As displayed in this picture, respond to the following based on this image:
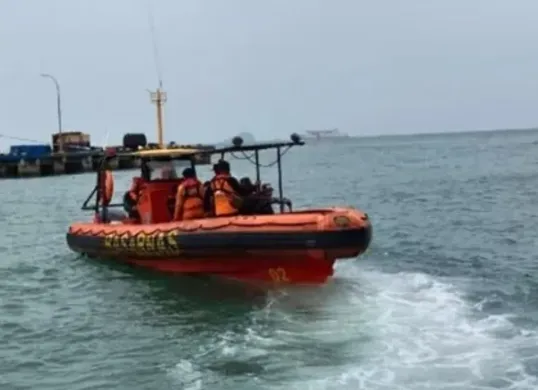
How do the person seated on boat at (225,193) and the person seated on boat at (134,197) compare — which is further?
the person seated on boat at (134,197)

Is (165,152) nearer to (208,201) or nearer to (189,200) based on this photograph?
(189,200)

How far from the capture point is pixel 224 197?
12.9 meters

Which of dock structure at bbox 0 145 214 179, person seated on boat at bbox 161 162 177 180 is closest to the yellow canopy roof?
person seated on boat at bbox 161 162 177 180

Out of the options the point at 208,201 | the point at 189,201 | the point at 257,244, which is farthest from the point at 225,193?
the point at 257,244

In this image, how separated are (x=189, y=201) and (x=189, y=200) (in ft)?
0.07

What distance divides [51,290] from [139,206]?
7.26 ft

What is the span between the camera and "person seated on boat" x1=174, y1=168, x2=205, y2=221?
13.5 m

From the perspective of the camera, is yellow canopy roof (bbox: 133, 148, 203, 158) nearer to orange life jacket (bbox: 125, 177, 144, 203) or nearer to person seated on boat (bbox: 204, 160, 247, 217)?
orange life jacket (bbox: 125, 177, 144, 203)

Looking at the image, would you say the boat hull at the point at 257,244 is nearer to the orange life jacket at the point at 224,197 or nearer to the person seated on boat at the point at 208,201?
the orange life jacket at the point at 224,197

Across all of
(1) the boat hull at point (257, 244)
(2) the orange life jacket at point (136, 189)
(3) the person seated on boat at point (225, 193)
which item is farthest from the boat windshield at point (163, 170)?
(3) the person seated on boat at point (225, 193)

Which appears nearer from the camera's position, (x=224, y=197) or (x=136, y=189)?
(x=224, y=197)

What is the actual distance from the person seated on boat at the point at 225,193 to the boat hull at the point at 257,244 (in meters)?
0.35

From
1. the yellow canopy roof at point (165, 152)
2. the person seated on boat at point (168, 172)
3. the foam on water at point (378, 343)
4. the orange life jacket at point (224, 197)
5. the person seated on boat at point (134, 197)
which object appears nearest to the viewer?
the foam on water at point (378, 343)

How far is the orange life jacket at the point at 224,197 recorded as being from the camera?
12898 millimetres
